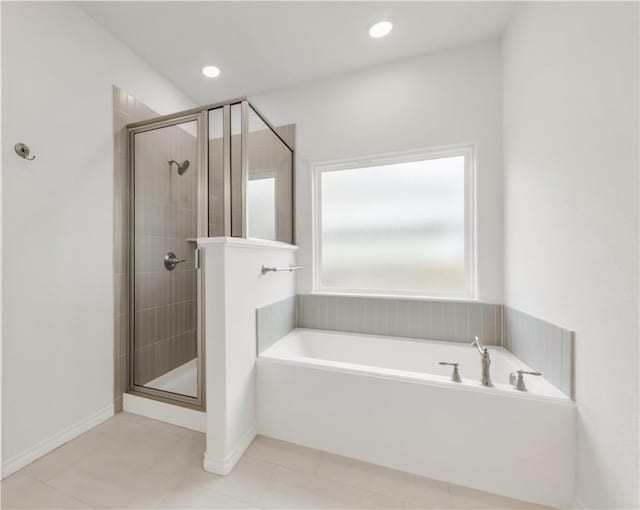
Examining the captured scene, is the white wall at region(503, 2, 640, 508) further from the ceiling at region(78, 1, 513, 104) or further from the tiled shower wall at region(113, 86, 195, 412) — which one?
Result: the tiled shower wall at region(113, 86, 195, 412)

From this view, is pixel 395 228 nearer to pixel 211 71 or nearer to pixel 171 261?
pixel 171 261

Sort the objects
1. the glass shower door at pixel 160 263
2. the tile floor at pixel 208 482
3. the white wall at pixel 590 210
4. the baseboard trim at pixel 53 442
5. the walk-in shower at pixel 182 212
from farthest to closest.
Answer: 1. the glass shower door at pixel 160 263
2. the walk-in shower at pixel 182 212
3. the baseboard trim at pixel 53 442
4. the tile floor at pixel 208 482
5. the white wall at pixel 590 210

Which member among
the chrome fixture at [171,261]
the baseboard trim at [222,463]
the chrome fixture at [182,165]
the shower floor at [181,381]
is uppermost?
the chrome fixture at [182,165]

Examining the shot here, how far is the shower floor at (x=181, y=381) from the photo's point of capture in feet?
5.62

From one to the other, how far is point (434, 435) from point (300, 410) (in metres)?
0.72

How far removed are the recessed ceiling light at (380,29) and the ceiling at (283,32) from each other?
4 centimetres

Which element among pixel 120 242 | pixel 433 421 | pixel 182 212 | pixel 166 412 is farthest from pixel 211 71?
pixel 433 421

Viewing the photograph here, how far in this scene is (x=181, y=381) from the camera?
178cm

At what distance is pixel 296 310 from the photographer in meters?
2.27

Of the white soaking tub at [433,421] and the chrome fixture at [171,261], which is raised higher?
the chrome fixture at [171,261]

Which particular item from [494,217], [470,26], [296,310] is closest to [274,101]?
[470,26]

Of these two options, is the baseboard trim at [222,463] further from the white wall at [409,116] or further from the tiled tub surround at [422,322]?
the white wall at [409,116]

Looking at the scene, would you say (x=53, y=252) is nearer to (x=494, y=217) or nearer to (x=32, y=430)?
(x=32, y=430)

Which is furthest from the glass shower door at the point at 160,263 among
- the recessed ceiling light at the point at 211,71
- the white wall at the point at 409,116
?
the white wall at the point at 409,116
